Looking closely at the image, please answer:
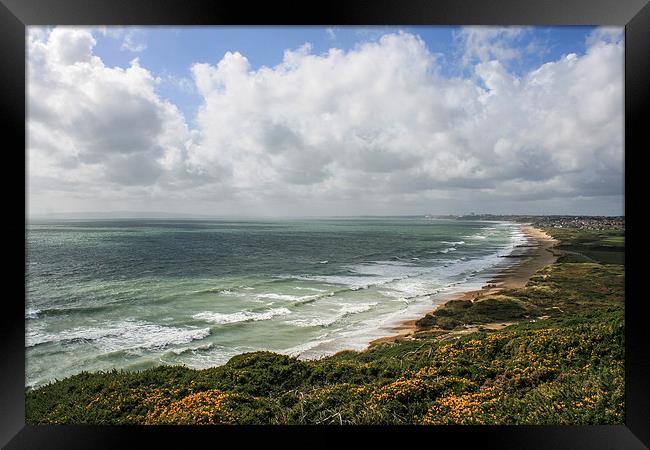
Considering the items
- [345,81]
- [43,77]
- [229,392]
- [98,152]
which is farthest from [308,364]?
[98,152]

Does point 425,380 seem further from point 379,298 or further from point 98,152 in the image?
point 98,152

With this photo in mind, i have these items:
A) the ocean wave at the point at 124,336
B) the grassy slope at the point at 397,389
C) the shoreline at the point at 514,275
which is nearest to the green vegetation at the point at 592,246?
the shoreline at the point at 514,275

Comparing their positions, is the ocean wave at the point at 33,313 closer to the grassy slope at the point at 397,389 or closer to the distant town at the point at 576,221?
the grassy slope at the point at 397,389

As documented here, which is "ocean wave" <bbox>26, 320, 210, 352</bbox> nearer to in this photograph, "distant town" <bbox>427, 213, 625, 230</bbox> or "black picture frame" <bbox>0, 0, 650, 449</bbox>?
"black picture frame" <bbox>0, 0, 650, 449</bbox>

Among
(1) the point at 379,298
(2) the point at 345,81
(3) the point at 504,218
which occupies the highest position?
(2) the point at 345,81

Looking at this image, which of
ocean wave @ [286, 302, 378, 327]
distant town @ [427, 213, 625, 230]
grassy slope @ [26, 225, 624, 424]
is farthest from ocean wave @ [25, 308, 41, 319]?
distant town @ [427, 213, 625, 230]
